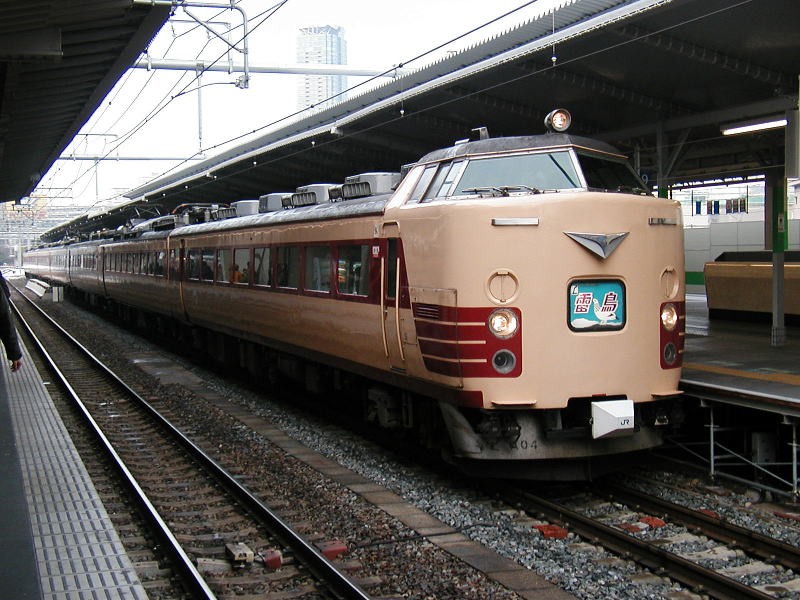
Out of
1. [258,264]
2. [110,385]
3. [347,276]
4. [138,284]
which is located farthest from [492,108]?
[138,284]

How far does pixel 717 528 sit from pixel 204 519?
436cm

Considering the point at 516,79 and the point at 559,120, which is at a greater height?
the point at 516,79

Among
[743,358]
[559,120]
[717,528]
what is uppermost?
[559,120]

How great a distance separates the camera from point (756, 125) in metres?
12.1

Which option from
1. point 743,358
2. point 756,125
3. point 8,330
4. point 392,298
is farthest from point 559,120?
point 8,330

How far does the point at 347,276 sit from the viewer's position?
396 inches

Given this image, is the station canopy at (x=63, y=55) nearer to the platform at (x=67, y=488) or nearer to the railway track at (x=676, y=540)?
the platform at (x=67, y=488)

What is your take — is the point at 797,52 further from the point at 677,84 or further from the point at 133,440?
the point at 133,440

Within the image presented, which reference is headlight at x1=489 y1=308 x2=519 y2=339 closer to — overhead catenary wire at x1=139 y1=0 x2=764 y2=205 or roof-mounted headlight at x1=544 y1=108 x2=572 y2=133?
roof-mounted headlight at x1=544 y1=108 x2=572 y2=133

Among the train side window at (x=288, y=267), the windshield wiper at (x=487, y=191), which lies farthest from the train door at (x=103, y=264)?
the windshield wiper at (x=487, y=191)

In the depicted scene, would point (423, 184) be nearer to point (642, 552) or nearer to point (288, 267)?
point (288, 267)

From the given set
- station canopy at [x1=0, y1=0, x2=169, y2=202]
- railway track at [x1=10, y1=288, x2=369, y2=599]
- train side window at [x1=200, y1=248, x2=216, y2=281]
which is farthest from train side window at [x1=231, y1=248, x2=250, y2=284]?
station canopy at [x1=0, y1=0, x2=169, y2=202]

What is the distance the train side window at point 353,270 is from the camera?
9.52 metres

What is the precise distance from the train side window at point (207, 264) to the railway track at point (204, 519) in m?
3.33
